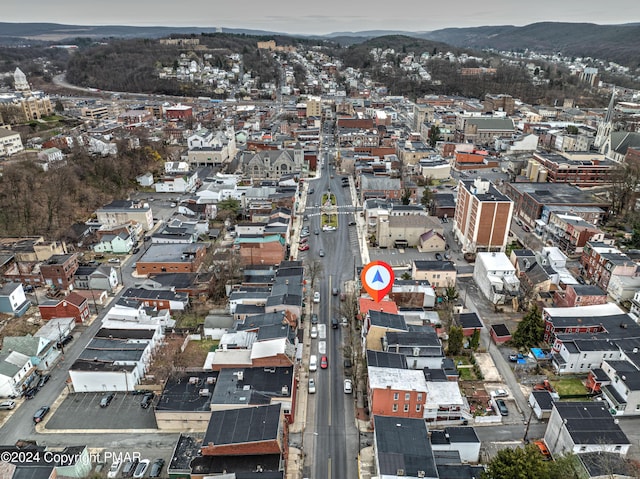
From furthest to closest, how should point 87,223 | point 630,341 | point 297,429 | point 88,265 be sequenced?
point 87,223, point 88,265, point 630,341, point 297,429

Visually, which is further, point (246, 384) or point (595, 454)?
point (246, 384)

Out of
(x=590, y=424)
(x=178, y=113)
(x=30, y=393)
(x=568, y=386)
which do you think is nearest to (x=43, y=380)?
(x=30, y=393)

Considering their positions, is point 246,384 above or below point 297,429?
above

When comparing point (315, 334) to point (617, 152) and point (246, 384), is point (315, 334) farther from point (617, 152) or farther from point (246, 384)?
point (617, 152)

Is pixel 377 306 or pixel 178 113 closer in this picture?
pixel 377 306

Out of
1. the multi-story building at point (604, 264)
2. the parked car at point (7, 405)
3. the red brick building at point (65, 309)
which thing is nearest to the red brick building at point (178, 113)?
the red brick building at point (65, 309)

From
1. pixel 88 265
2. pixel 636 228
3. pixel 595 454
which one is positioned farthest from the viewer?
pixel 636 228

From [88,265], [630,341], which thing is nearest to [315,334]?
[630,341]

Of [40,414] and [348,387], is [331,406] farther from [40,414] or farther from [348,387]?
[40,414]
